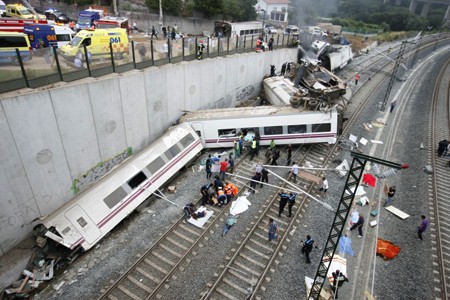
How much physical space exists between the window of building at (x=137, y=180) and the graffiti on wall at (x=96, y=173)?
2081mm

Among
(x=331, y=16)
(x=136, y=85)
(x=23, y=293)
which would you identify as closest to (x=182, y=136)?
(x=136, y=85)

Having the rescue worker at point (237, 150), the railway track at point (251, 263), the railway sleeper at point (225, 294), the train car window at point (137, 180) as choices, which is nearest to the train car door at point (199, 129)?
the rescue worker at point (237, 150)

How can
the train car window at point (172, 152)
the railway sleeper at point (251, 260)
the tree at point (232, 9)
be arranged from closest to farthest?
the railway sleeper at point (251, 260)
the train car window at point (172, 152)
the tree at point (232, 9)

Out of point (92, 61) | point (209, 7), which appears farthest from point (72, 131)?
point (209, 7)

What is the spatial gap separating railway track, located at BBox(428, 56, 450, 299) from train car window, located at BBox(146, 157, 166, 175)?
14187 millimetres

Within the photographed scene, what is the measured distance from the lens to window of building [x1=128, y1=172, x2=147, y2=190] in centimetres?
1545

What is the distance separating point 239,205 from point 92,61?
10.8 meters

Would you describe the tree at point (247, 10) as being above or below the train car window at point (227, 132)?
above

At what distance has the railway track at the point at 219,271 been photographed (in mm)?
11523

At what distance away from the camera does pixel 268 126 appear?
20438 millimetres

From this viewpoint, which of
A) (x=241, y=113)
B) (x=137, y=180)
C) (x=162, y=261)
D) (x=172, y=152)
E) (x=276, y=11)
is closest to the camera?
(x=162, y=261)

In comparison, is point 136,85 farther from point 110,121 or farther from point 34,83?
point 34,83

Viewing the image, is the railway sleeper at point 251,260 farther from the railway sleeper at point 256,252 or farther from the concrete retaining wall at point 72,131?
the concrete retaining wall at point 72,131

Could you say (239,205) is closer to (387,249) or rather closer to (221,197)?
(221,197)
